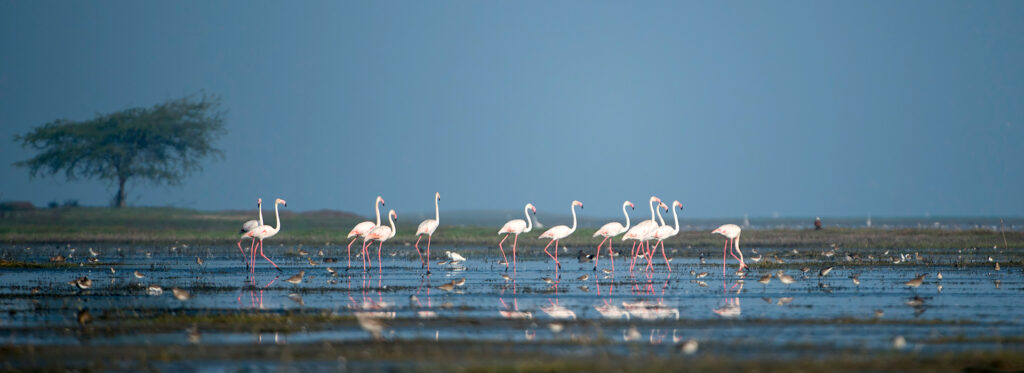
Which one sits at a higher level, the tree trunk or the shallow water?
the tree trunk

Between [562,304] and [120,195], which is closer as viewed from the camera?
[562,304]

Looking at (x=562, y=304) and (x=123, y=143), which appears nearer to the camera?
(x=562, y=304)

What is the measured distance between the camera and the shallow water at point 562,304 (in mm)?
12969

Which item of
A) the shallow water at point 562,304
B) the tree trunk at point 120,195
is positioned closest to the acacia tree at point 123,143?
the tree trunk at point 120,195

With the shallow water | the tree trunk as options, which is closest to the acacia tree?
the tree trunk

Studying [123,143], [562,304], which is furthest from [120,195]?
[562,304]

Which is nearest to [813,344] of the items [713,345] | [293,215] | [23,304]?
[713,345]

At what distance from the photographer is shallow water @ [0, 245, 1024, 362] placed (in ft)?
42.5

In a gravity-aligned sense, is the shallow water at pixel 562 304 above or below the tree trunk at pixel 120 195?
below

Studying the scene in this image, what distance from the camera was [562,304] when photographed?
17531 mm

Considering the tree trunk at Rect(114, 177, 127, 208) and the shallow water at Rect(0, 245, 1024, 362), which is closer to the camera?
the shallow water at Rect(0, 245, 1024, 362)

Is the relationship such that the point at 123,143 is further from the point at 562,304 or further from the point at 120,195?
the point at 562,304

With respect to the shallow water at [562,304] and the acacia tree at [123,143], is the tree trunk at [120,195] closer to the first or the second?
the acacia tree at [123,143]

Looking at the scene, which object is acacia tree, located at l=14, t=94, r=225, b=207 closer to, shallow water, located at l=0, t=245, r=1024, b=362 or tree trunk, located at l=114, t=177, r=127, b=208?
tree trunk, located at l=114, t=177, r=127, b=208
